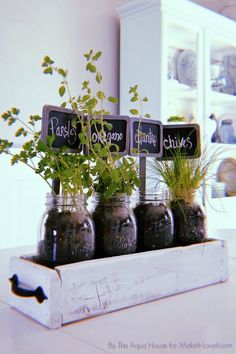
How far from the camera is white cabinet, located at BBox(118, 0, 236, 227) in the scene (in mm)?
2316

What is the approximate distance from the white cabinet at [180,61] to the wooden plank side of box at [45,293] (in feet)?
5.73

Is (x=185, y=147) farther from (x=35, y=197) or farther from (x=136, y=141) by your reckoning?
(x=35, y=197)

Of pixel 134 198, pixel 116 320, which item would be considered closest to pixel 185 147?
pixel 134 198

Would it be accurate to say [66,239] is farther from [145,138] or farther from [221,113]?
[221,113]

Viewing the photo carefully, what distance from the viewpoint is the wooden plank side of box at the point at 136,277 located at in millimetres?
618

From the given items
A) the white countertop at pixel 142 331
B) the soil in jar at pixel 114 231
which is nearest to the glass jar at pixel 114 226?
the soil in jar at pixel 114 231

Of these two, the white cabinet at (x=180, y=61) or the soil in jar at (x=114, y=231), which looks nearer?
the soil in jar at (x=114, y=231)

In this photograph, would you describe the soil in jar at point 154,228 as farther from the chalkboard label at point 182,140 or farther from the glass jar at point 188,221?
the chalkboard label at point 182,140

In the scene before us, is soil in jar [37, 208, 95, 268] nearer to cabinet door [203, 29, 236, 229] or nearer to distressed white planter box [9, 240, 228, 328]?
distressed white planter box [9, 240, 228, 328]

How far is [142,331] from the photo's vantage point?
58cm

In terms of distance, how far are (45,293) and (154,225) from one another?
259mm

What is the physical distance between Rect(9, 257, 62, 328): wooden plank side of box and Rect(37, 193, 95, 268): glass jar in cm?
3

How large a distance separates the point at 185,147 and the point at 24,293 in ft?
1.54

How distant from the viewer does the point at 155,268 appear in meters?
0.72
